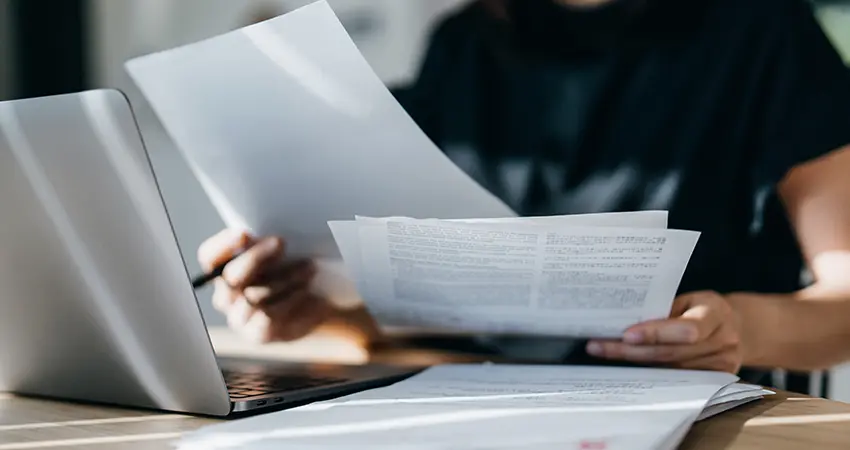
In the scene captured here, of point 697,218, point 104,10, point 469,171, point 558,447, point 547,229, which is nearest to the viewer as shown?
point 558,447

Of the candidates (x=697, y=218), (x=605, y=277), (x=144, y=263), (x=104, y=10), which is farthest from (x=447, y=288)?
(x=104, y=10)

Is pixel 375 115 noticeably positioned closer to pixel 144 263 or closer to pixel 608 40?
pixel 144 263

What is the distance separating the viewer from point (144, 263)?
1.62ft

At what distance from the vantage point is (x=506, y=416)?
0.46 m

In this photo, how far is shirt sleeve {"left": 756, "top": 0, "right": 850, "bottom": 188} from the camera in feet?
2.90

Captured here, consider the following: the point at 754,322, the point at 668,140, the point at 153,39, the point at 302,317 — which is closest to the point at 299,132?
the point at 302,317

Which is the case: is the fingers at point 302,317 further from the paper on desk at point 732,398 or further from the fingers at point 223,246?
the paper on desk at point 732,398

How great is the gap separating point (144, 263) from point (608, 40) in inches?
28.4

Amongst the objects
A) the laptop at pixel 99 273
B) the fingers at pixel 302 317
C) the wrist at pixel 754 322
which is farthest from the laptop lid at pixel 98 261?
the wrist at pixel 754 322

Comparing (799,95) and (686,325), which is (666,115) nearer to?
(799,95)

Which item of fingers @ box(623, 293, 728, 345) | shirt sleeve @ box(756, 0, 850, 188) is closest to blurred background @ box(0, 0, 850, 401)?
shirt sleeve @ box(756, 0, 850, 188)

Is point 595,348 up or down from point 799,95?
down

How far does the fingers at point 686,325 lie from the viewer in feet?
2.01

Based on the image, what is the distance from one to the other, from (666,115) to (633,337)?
47cm
